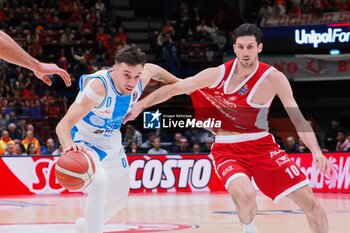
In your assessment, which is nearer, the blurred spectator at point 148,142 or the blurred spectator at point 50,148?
the blurred spectator at point 50,148

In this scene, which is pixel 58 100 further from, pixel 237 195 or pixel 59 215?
pixel 237 195

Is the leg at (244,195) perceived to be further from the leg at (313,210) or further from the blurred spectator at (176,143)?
the blurred spectator at (176,143)

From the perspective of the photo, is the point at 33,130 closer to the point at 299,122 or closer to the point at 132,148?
the point at 132,148

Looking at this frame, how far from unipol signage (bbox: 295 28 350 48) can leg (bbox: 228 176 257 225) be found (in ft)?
50.7

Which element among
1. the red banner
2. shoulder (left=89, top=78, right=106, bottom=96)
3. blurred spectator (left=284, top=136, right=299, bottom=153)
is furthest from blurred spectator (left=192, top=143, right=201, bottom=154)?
shoulder (left=89, top=78, right=106, bottom=96)

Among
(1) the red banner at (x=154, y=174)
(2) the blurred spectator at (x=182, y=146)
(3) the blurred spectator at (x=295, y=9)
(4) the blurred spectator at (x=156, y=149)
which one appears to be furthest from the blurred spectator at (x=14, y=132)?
(3) the blurred spectator at (x=295, y=9)

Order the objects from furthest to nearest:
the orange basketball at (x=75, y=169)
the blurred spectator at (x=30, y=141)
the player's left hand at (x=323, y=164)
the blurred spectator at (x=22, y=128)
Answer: the blurred spectator at (x=22, y=128) < the blurred spectator at (x=30, y=141) < the player's left hand at (x=323, y=164) < the orange basketball at (x=75, y=169)

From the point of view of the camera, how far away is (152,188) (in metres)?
18.5

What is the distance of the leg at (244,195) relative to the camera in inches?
287

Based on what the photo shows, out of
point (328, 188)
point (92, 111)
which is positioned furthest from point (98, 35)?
point (92, 111)

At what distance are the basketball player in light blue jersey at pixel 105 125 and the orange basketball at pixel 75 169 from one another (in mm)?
159

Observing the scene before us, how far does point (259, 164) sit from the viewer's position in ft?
24.8

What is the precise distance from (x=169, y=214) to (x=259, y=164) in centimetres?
546

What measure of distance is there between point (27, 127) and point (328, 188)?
7.49 metres
